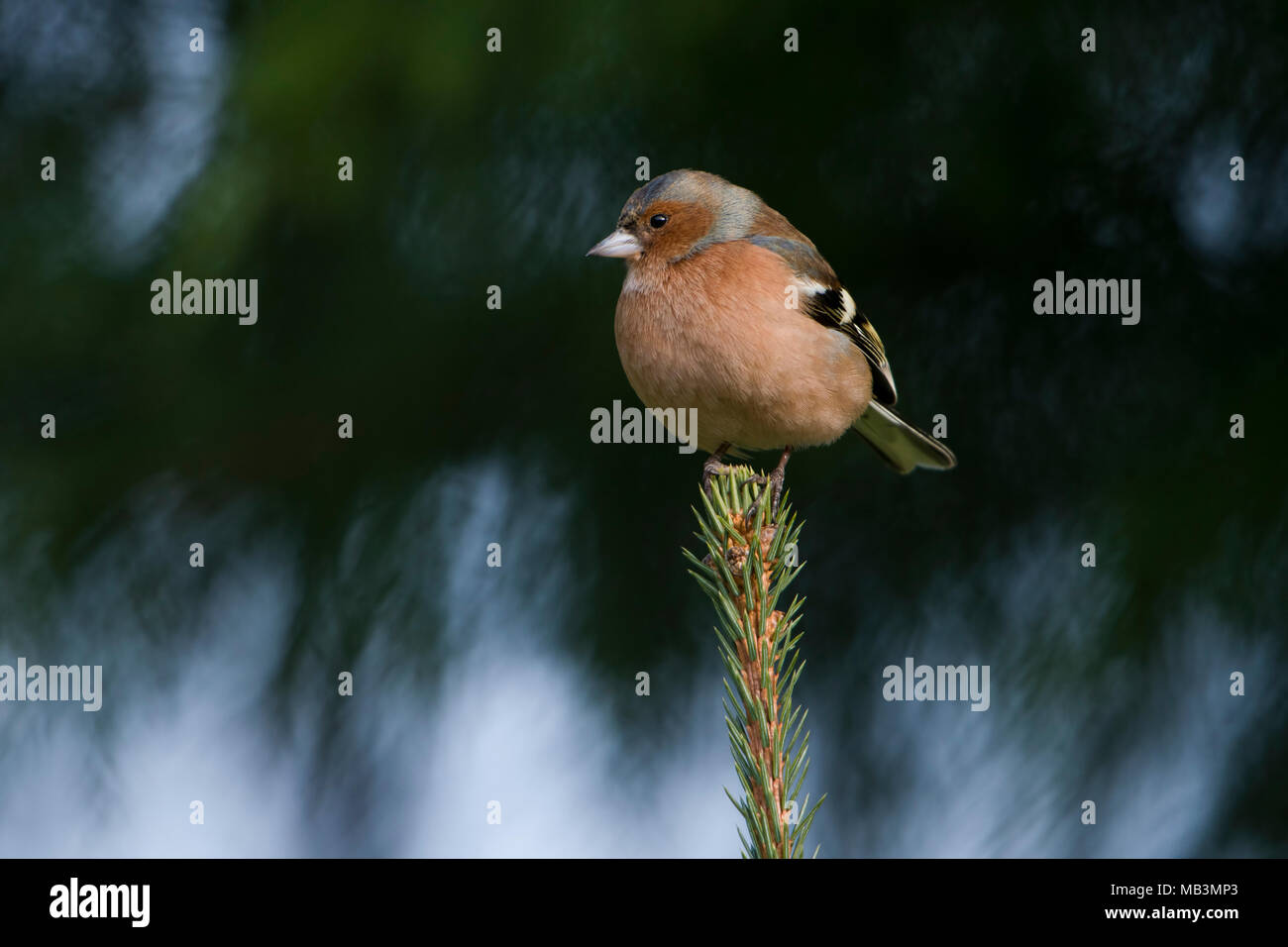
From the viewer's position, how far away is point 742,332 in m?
2.31

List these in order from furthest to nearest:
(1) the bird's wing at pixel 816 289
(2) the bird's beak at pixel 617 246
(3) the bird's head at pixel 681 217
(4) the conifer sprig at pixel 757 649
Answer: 1. (1) the bird's wing at pixel 816 289
2. (3) the bird's head at pixel 681 217
3. (2) the bird's beak at pixel 617 246
4. (4) the conifer sprig at pixel 757 649

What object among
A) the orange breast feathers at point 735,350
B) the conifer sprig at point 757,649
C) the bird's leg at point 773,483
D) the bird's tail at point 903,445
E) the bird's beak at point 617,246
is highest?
the bird's beak at point 617,246

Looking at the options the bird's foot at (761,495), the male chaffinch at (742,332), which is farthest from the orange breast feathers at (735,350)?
the bird's foot at (761,495)

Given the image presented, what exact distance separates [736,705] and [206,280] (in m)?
1.16

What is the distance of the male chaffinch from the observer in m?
2.24

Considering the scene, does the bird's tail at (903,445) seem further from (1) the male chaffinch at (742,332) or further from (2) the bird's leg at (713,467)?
(2) the bird's leg at (713,467)

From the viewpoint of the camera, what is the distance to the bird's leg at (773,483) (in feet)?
5.97

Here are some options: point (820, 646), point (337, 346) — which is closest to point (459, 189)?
point (337, 346)

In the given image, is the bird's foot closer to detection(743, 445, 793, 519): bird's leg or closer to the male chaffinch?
detection(743, 445, 793, 519): bird's leg

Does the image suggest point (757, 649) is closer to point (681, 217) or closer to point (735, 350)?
point (735, 350)

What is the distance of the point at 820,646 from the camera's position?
7.06ft

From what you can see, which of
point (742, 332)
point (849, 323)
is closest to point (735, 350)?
point (742, 332)

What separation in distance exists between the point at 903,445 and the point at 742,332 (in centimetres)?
39

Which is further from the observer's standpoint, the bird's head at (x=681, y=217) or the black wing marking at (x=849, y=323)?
the black wing marking at (x=849, y=323)
